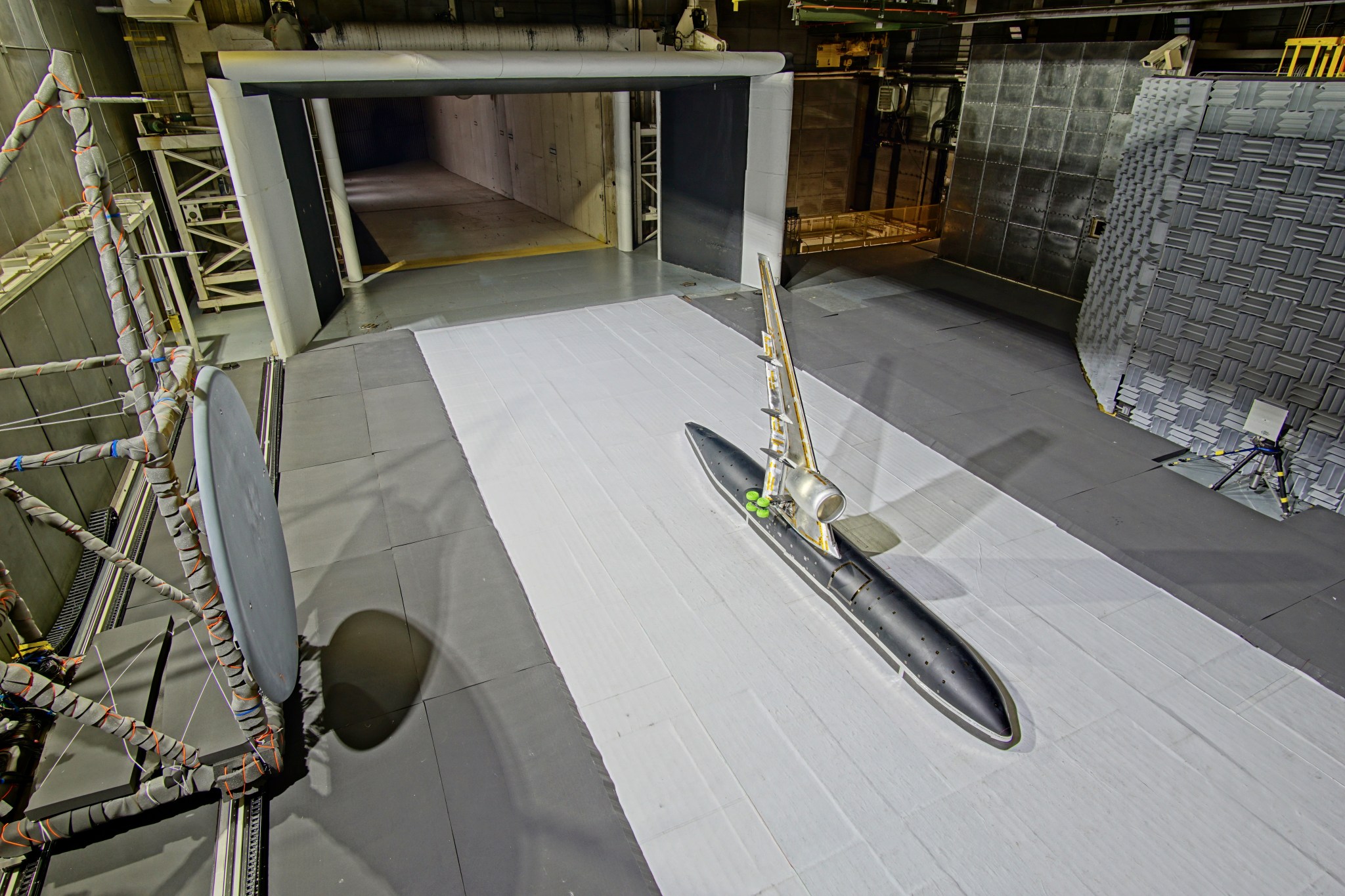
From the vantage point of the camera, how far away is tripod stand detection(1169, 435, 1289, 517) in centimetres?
852

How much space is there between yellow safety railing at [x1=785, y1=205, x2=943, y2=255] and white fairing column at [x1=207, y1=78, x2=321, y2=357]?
1214 centimetres

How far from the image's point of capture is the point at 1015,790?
5227 mm

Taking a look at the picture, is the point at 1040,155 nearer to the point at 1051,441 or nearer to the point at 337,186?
the point at 1051,441

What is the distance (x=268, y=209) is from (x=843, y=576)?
10.9 m

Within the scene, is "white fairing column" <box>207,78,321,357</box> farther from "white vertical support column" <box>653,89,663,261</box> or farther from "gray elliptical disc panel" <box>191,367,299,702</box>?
"white vertical support column" <box>653,89,663,261</box>

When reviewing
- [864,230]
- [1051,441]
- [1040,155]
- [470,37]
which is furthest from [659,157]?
[1051,441]

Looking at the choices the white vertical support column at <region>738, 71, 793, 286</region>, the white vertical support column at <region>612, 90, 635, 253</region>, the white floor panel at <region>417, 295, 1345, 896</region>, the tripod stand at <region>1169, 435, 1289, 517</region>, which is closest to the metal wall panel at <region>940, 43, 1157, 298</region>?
the white vertical support column at <region>738, 71, 793, 286</region>

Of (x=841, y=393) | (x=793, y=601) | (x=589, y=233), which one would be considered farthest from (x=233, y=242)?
(x=793, y=601)

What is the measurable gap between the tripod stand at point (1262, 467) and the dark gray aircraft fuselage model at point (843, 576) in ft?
16.8

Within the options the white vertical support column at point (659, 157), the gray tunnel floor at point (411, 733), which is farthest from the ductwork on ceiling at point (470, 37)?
the gray tunnel floor at point (411, 733)

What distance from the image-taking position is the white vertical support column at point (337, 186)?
50.6ft

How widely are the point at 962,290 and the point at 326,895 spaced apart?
52.1 ft

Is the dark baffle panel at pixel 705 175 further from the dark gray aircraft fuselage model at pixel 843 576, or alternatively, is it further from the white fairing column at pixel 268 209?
the dark gray aircraft fuselage model at pixel 843 576

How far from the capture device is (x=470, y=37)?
14.0 m
